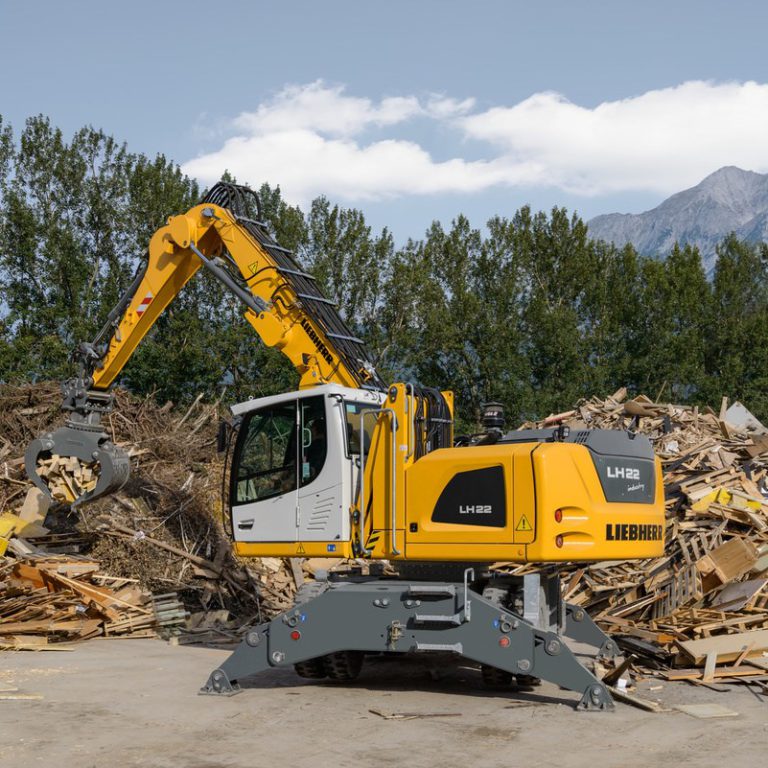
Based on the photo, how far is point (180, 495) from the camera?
1609 centimetres

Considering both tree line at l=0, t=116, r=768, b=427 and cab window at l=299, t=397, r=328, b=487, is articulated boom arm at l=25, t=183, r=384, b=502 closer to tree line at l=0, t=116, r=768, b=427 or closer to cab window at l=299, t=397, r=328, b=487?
cab window at l=299, t=397, r=328, b=487

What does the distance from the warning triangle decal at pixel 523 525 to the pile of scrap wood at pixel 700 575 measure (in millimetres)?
2769

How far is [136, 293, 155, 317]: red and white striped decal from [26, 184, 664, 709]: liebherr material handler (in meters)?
2.87

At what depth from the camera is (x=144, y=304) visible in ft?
42.5

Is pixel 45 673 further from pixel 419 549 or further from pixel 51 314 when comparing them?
pixel 51 314

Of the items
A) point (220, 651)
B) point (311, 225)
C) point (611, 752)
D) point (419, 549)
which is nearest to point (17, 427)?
point (220, 651)

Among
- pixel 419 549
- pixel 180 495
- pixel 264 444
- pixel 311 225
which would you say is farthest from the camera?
pixel 311 225

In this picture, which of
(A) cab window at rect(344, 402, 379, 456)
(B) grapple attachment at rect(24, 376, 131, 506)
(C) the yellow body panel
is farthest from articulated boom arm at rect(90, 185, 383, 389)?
(C) the yellow body panel

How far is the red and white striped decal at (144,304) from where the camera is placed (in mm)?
12898

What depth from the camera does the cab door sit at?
9.95m

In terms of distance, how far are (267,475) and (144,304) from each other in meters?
3.98

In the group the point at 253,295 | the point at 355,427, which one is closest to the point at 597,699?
the point at 355,427

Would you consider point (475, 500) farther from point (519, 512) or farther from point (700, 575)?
point (700, 575)

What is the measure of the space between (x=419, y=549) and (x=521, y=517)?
114 centimetres
